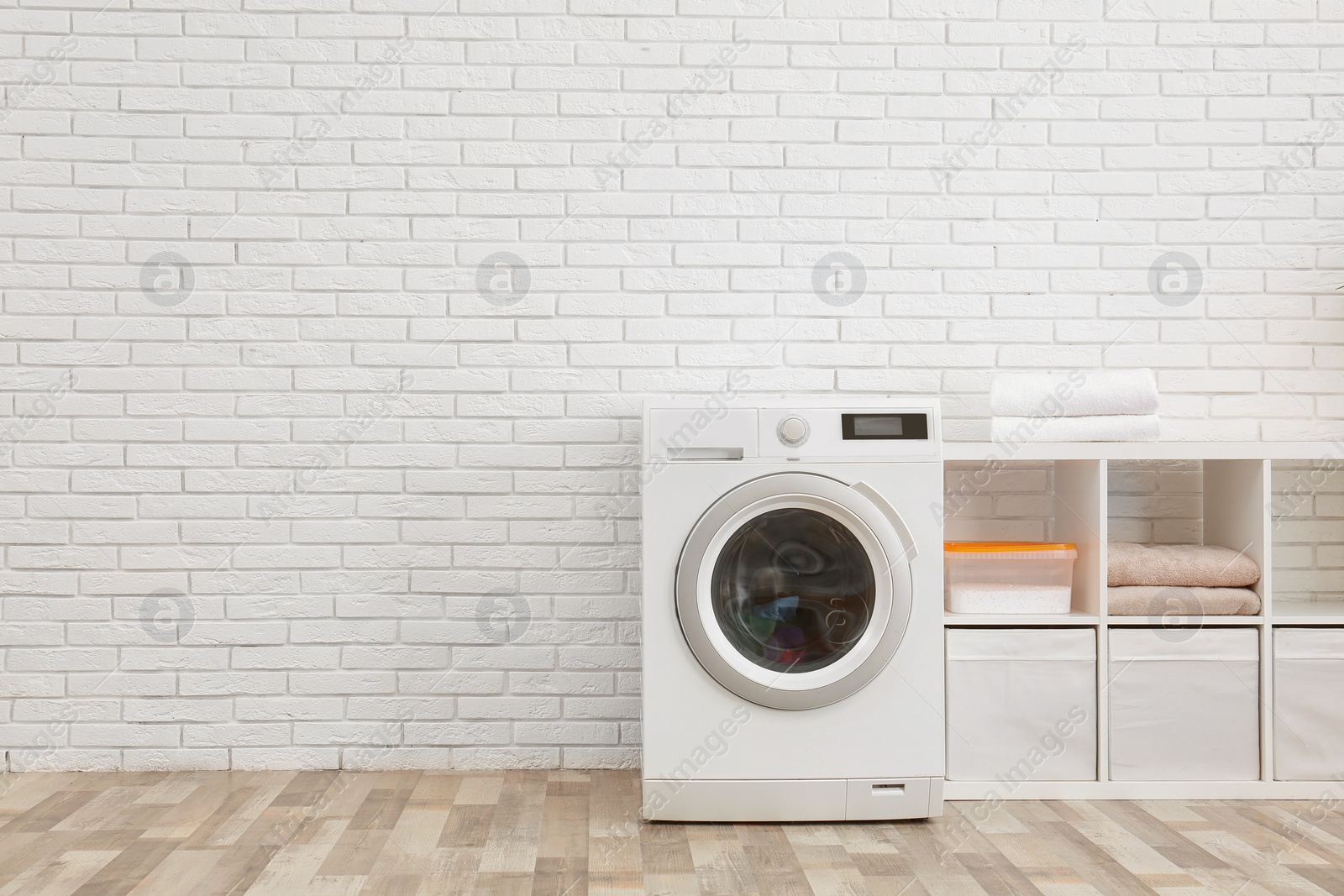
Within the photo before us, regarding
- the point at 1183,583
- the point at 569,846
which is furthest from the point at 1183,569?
the point at 569,846

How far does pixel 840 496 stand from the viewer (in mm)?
2080

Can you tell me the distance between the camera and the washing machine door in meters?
2.07

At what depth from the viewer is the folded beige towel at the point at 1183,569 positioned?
2.27m

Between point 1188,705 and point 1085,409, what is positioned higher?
point 1085,409

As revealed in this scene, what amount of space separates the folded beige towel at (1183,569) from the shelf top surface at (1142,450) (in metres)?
0.24

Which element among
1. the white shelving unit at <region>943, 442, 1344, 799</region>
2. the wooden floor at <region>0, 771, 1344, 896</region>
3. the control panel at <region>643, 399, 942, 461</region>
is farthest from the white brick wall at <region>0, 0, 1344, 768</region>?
the control panel at <region>643, 399, 942, 461</region>

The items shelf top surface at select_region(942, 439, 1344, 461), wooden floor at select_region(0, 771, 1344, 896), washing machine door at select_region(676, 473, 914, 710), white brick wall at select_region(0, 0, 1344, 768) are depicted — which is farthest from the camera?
white brick wall at select_region(0, 0, 1344, 768)

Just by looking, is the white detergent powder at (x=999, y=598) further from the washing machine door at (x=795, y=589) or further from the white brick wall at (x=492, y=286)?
the white brick wall at (x=492, y=286)

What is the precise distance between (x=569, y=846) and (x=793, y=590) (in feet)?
2.39

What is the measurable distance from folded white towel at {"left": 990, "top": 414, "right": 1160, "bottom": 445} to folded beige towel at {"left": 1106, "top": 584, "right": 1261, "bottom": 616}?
0.38m

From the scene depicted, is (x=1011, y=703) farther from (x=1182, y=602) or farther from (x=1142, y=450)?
(x=1142, y=450)

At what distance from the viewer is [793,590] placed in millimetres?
2094

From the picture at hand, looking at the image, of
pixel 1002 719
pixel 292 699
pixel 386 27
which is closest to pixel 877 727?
pixel 1002 719

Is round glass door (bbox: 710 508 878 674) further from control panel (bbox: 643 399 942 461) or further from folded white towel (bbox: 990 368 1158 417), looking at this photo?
folded white towel (bbox: 990 368 1158 417)
